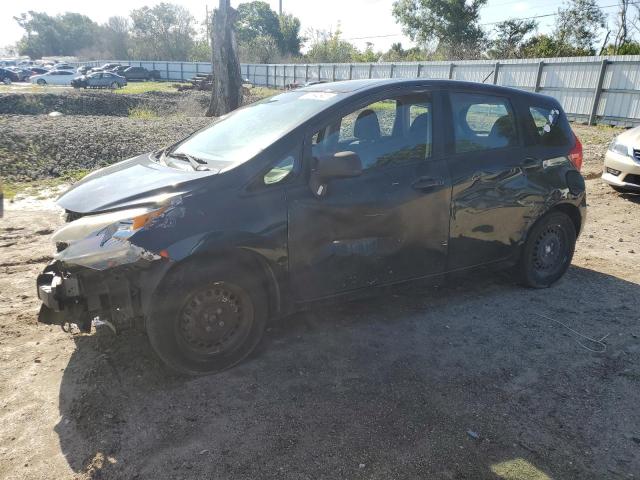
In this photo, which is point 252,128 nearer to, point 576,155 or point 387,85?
point 387,85

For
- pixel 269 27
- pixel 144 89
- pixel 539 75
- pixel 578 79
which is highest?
pixel 269 27

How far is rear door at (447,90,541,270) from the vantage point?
13.6ft

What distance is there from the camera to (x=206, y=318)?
10.7 feet

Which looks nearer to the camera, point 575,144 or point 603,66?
point 575,144

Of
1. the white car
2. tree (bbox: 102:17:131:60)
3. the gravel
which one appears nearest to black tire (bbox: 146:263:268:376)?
the gravel

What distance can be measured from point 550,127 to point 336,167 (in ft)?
8.57

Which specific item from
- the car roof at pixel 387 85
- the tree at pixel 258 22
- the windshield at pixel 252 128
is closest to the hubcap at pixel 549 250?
the car roof at pixel 387 85

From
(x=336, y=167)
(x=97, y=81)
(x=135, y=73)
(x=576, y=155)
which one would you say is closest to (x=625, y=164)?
(x=576, y=155)

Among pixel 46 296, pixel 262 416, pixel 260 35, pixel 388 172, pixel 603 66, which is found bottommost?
pixel 262 416

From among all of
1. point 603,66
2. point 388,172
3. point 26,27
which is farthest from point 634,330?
point 26,27

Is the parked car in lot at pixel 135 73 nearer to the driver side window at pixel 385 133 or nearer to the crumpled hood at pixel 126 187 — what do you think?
the crumpled hood at pixel 126 187

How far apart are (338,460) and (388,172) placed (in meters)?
2.10

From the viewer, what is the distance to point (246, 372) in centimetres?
343

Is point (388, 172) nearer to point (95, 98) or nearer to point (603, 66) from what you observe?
point (603, 66)
